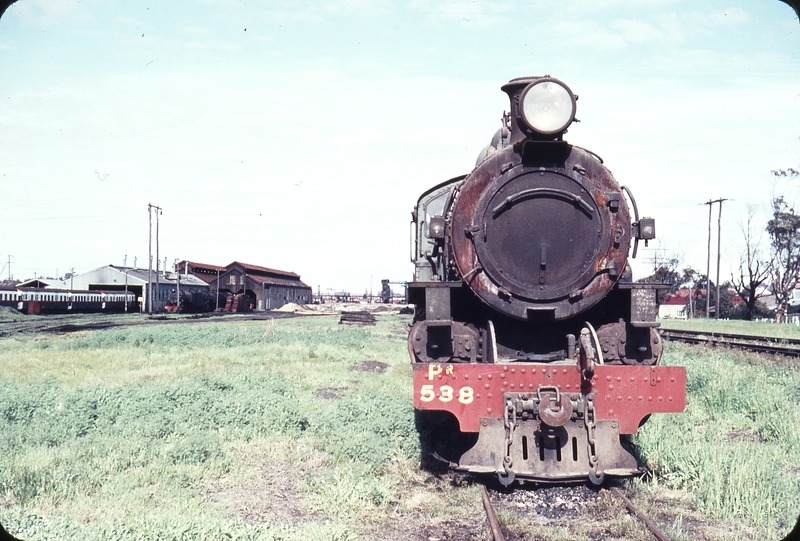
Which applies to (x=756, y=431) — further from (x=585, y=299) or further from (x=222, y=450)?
(x=222, y=450)

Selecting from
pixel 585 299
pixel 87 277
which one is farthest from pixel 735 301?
pixel 585 299

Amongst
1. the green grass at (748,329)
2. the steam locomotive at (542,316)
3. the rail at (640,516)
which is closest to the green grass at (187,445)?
the steam locomotive at (542,316)

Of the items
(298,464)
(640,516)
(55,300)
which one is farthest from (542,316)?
(55,300)

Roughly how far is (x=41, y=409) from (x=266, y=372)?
404 cm

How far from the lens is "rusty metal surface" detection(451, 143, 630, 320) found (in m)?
5.28

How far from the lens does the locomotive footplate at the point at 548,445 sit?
482 cm

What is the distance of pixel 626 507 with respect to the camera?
15.0 ft

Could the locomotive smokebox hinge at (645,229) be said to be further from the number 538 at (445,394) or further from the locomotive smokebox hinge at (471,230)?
the number 538 at (445,394)

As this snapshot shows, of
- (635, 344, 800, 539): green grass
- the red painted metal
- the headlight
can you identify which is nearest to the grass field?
(635, 344, 800, 539): green grass

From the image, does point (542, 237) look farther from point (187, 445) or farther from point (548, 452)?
point (187, 445)

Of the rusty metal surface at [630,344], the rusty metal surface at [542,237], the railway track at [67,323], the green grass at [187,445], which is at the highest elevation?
the rusty metal surface at [542,237]

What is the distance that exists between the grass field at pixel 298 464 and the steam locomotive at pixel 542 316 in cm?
58

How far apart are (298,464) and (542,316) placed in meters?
2.77

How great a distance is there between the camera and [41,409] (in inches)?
303
